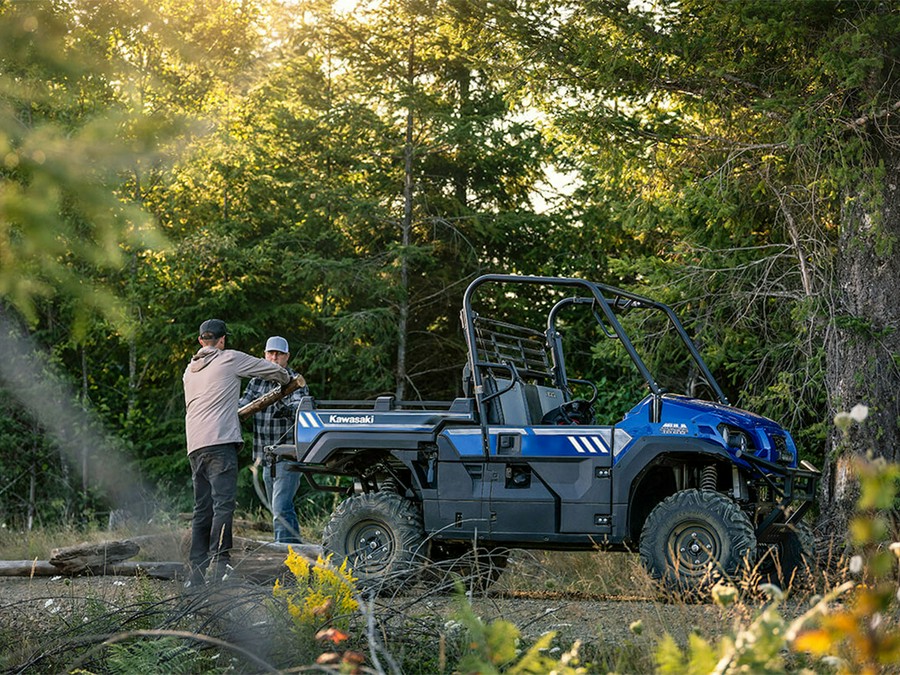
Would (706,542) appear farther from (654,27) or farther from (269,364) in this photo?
(654,27)

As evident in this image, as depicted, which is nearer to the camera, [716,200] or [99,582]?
[99,582]

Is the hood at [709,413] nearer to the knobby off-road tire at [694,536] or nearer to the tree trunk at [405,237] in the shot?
the knobby off-road tire at [694,536]

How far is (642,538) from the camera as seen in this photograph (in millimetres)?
8312

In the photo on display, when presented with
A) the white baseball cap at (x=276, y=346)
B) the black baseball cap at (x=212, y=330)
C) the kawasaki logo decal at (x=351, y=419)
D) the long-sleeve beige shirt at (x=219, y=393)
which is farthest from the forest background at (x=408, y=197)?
the kawasaki logo decal at (x=351, y=419)

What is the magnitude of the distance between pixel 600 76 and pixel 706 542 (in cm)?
475

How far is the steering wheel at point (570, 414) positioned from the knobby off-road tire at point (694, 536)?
1.31 metres

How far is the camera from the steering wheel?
30.9ft

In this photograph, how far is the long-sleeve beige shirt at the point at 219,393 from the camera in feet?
29.9

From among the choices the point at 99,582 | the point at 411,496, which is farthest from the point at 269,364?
the point at 99,582

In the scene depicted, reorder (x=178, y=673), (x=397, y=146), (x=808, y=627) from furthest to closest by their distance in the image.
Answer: (x=397, y=146) < (x=178, y=673) < (x=808, y=627)

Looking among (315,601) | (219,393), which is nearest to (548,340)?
(219,393)

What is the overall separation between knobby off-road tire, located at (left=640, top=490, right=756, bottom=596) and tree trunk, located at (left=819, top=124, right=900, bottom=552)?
250 centimetres

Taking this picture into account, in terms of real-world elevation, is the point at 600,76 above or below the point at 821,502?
above

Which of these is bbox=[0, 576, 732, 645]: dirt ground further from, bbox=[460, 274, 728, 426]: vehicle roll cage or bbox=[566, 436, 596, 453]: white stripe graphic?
Answer: bbox=[460, 274, 728, 426]: vehicle roll cage
